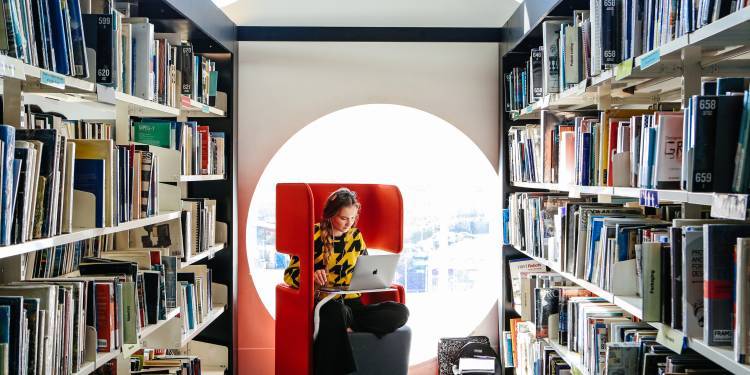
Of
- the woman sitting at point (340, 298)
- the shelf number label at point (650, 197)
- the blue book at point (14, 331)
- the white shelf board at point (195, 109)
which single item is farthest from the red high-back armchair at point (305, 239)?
the blue book at point (14, 331)

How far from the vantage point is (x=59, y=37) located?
2.43 meters

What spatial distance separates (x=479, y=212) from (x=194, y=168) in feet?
12.9

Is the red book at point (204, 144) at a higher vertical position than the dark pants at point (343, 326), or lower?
higher

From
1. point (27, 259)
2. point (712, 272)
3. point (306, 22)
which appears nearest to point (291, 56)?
point (306, 22)

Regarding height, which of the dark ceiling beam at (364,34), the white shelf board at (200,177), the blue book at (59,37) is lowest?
the white shelf board at (200,177)

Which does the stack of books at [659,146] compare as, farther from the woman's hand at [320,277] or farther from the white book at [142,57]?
the white book at [142,57]

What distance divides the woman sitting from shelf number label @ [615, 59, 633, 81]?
7.89ft

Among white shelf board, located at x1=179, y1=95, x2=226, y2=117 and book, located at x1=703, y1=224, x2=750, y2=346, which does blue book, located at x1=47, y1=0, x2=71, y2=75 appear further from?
book, located at x1=703, y1=224, x2=750, y2=346

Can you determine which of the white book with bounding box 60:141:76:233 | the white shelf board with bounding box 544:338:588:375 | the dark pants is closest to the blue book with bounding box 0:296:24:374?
the white book with bounding box 60:141:76:233

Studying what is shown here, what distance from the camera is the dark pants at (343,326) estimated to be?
4594 mm

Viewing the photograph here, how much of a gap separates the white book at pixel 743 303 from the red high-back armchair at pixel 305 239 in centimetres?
297

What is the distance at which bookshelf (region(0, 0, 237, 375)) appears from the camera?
96.2 inches

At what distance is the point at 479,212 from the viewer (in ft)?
25.7

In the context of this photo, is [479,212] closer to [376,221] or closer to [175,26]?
[376,221]
